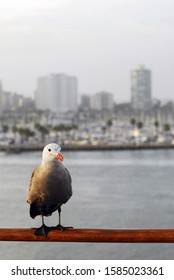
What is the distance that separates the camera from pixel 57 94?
43812 millimetres

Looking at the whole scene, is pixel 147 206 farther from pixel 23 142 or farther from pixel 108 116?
pixel 108 116

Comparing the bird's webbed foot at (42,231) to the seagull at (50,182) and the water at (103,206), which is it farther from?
the water at (103,206)

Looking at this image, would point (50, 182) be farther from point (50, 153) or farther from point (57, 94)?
point (57, 94)

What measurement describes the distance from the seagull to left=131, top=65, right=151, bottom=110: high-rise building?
133 ft

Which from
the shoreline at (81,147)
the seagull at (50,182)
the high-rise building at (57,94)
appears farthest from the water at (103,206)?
the high-rise building at (57,94)

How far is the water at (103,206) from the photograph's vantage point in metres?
7.92

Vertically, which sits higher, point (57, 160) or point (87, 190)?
point (57, 160)

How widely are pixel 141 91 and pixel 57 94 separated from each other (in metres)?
5.83

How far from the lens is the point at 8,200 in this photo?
13.1 m

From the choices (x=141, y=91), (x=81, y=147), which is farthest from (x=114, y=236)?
(x=141, y=91)

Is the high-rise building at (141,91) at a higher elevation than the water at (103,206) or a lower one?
higher

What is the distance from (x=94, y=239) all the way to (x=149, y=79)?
4328 cm

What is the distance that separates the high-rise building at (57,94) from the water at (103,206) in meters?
20.0
